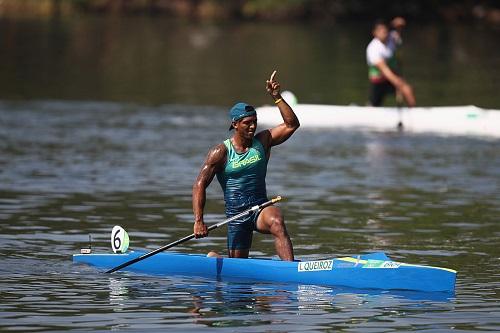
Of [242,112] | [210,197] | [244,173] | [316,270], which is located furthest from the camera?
[210,197]

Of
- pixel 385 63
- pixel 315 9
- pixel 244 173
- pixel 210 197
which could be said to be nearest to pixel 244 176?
pixel 244 173

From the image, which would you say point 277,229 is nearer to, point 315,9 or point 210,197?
point 210,197

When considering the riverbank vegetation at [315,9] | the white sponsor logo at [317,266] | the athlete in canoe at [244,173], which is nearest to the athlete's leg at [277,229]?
the athlete in canoe at [244,173]

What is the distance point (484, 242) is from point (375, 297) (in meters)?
4.13

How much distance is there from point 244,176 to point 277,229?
789mm

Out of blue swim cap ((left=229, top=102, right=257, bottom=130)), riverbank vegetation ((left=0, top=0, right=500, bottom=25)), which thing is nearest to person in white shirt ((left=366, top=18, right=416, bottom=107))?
blue swim cap ((left=229, top=102, right=257, bottom=130))

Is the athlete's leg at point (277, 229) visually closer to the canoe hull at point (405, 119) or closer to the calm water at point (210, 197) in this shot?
the calm water at point (210, 197)

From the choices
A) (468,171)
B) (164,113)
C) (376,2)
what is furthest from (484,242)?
(376,2)

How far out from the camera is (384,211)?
21766 mm

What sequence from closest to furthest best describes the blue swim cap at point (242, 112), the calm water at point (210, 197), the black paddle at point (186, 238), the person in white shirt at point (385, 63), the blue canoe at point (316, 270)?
the calm water at point (210, 197)
the blue canoe at point (316, 270)
the black paddle at point (186, 238)
the blue swim cap at point (242, 112)
the person in white shirt at point (385, 63)

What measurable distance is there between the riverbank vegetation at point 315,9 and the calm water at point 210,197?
119 feet

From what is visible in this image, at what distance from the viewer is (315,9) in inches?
3541

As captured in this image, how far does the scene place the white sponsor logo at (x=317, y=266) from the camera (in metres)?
15.6

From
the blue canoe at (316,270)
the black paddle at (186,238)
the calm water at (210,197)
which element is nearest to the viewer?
the calm water at (210,197)
